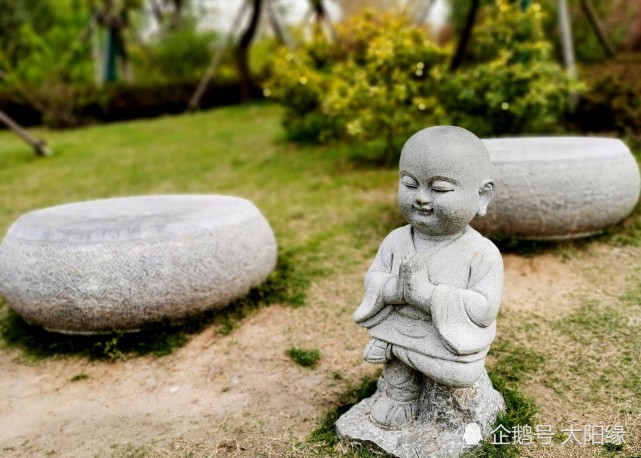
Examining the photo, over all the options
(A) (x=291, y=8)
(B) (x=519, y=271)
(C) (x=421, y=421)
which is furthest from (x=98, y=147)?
(A) (x=291, y=8)

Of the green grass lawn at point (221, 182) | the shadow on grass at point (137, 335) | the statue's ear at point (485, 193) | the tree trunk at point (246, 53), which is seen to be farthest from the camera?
the tree trunk at point (246, 53)

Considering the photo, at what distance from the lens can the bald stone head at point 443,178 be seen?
2.61 meters

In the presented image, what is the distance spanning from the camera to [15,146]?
12.3 meters

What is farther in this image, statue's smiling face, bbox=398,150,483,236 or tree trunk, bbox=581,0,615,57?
tree trunk, bbox=581,0,615,57

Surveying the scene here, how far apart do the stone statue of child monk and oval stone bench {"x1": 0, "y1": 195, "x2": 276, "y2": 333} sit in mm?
1660

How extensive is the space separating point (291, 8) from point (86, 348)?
24.1 meters

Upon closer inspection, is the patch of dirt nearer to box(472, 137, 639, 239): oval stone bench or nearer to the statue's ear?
box(472, 137, 639, 239): oval stone bench

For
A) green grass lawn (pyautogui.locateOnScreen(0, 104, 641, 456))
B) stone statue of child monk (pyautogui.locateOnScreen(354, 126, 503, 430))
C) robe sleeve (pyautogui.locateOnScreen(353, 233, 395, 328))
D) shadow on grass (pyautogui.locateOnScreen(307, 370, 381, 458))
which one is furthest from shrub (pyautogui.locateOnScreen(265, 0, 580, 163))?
stone statue of child monk (pyautogui.locateOnScreen(354, 126, 503, 430))

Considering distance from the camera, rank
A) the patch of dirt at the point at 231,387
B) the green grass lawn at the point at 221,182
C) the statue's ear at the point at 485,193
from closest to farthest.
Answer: the statue's ear at the point at 485,193 → the patch of dirt at the point at 231,387 → the green grass lawn at the point at 221,182

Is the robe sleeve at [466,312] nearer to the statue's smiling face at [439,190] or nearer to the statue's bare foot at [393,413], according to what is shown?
the statue's smiling face at [439,190]

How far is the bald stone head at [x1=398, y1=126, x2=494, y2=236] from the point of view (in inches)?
103

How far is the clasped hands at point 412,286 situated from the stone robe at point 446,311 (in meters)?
0.03

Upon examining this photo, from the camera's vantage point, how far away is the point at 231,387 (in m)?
3.78

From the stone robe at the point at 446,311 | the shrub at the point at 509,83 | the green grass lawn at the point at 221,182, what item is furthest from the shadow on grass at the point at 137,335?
the shrub at the point at 509,83
